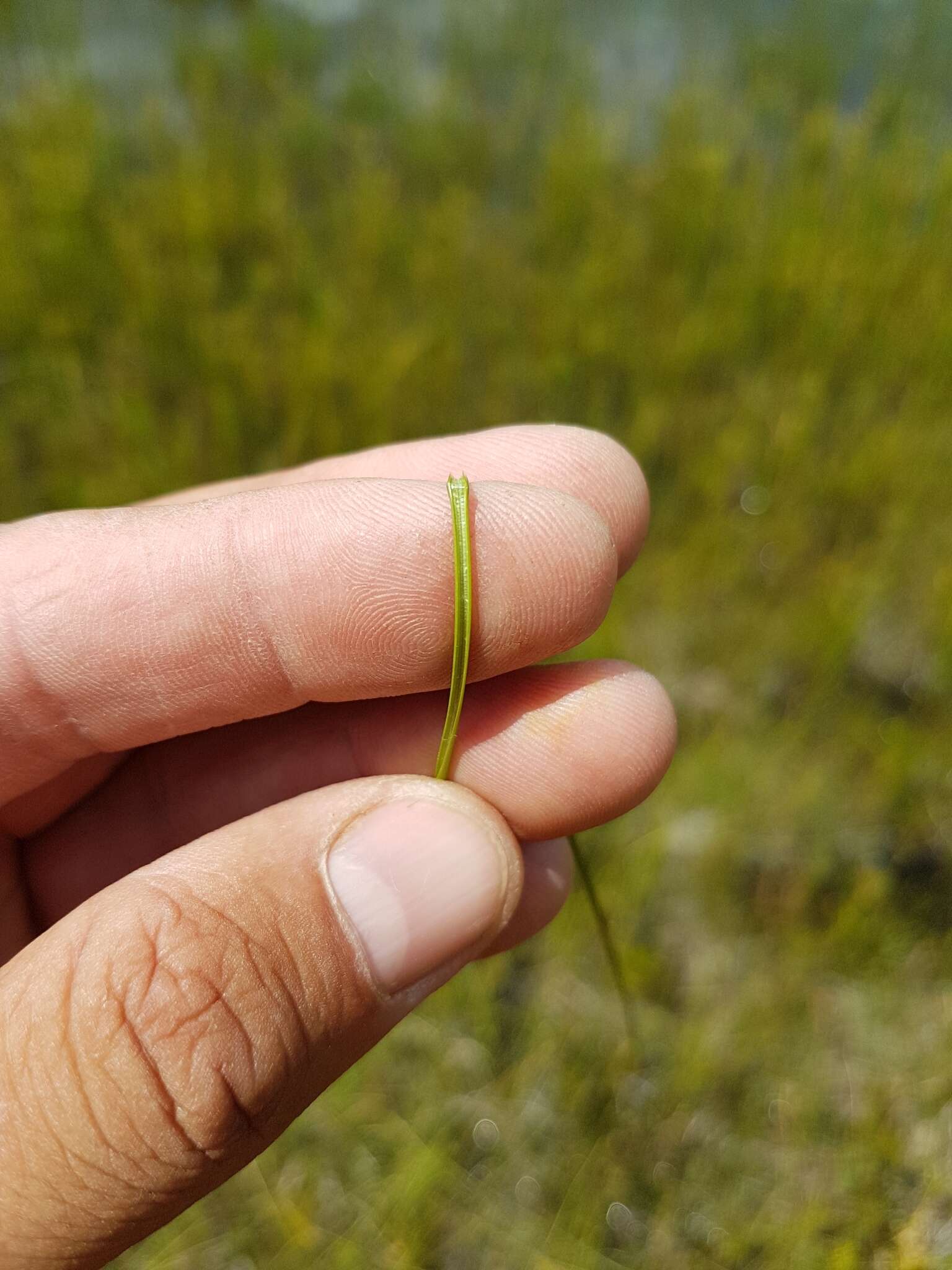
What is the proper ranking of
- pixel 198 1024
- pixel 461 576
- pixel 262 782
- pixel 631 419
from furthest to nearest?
pixel 631 419
pixel 262 782
pixel 461 576
pixel 198 1024

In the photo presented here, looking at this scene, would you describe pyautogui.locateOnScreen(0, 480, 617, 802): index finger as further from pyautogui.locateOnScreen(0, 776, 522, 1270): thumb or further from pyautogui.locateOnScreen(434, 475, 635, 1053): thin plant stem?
pyautogui.locateOnScreen(0, 776, 522, 1270): thumb

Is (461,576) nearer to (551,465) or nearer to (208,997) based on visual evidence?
(551,465)

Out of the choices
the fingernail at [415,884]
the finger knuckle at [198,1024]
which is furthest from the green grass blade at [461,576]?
the finger knuckle at [198,1024]

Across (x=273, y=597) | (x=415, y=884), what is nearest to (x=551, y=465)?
(x=273, y=597)

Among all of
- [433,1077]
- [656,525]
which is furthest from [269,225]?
[433,1077]

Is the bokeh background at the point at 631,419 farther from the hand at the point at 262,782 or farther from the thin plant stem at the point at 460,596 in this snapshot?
the thin plant stem at the point at 460,596
